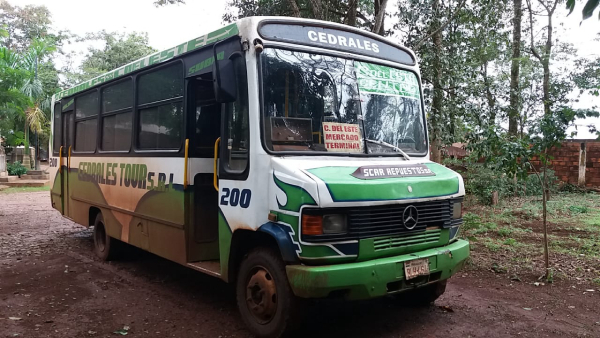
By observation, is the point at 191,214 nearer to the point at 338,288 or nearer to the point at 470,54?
the point at 338,288

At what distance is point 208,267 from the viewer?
4.83 meters

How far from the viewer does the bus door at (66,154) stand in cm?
843

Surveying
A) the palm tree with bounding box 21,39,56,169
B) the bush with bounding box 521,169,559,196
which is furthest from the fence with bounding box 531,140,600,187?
the palm tree with bounding box 21,39,56,169

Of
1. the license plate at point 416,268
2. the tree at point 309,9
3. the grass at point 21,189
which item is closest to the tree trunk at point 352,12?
the tree at point 309,9

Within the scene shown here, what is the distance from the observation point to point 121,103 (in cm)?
656

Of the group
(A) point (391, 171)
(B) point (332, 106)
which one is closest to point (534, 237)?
(A) point (391, 171)

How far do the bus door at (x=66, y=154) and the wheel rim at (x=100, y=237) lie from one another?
1.33 meters

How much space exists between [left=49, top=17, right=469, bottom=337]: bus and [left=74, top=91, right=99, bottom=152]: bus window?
2039 mm

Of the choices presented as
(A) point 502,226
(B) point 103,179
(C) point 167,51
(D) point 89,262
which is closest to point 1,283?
(D) point 89,262

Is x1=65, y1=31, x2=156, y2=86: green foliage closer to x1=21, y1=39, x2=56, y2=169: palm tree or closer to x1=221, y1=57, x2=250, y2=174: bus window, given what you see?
x1=21, y1=39, x2=56, y2=169: palm tree

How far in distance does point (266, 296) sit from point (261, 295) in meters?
0.10

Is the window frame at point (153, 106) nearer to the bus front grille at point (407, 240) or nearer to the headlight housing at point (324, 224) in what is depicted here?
the headlight housing at point (324, 224)

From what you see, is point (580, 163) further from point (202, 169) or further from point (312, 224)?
point (312, 224)

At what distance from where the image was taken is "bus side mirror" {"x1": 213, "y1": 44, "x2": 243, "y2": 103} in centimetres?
405
